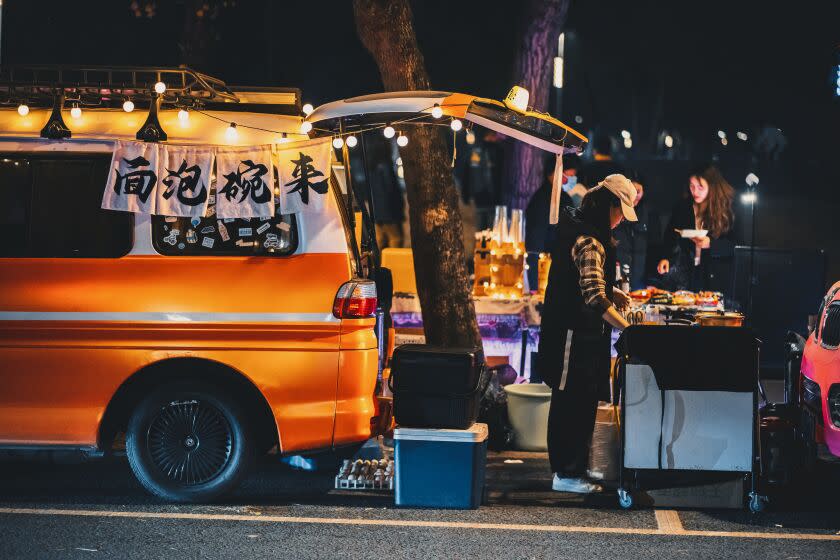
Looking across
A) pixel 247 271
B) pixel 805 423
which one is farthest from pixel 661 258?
pixel 247 271

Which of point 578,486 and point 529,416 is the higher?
point 529,416

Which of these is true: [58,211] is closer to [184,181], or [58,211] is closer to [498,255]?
[184,181]

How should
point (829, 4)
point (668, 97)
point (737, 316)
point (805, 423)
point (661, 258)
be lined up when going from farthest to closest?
point (668, 97) → point (829, 4) → point (661, 258) → point (737, 316) → point (805, 423)

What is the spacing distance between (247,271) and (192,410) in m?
1.03

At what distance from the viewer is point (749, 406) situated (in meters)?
7.16

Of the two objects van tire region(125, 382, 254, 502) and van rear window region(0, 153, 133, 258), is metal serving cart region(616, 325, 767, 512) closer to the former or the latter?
van tire region(125, 382, 254, 502)

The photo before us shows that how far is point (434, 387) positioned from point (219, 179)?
2009 millimetres

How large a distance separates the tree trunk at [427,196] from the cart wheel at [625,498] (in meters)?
→ 2.72

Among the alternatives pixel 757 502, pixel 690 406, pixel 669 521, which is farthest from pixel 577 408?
pixel 757 502

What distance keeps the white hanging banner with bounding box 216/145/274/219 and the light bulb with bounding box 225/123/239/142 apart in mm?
80

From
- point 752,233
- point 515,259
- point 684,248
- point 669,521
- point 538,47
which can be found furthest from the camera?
point 538,47

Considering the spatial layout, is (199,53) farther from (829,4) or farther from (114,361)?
(829,4)

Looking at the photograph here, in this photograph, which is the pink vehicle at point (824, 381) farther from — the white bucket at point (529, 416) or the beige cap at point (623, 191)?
the white bucket at point (529, 416)

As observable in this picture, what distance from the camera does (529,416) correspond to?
933cm
